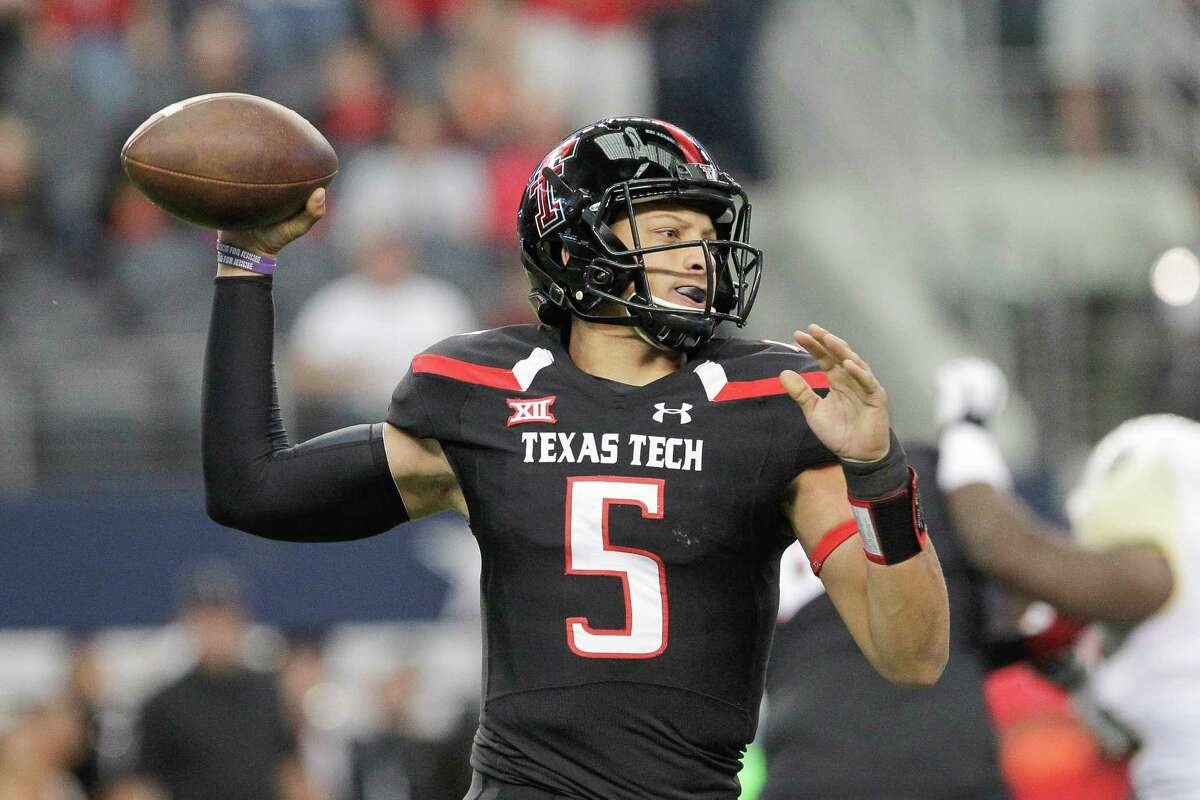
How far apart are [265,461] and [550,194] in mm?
686

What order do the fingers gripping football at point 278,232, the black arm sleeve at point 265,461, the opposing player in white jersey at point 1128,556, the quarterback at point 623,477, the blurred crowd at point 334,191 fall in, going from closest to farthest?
the quarterback at point 623,477
the black arm sleeve at point 265,461
the fingers gripping football at point 278,232
the opposing player in white jersey at point 1128,556
the blurred crowd at point 334,191

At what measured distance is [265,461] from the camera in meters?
3.29

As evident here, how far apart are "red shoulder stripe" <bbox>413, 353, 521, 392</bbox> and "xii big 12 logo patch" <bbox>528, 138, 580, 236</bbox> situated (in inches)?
11.0

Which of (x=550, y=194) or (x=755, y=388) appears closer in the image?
(x=755, y=388)

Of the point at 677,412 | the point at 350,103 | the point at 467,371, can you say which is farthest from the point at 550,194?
the point at 350,103

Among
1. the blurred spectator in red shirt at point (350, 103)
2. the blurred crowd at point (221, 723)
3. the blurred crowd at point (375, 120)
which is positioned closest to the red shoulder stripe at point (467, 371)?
the blurred crowd at point (221, 723)

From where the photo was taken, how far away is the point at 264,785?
25.8 ft

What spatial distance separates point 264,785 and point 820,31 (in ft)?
16.5

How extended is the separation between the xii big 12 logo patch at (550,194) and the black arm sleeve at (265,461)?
18.5 inches

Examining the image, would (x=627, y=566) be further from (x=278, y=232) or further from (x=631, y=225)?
(x=278, y=232)

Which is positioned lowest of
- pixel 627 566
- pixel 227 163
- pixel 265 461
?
pixel 627 566

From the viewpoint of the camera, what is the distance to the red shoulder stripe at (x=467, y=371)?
3211mm

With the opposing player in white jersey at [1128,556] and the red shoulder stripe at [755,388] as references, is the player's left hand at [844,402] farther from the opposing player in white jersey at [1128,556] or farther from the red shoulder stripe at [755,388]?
the opposing player in white jersey at [1128,556]

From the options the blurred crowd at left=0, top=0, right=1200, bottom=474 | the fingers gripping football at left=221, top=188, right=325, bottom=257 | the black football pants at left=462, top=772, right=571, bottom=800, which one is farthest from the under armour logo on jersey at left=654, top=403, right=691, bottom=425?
the blurred crowd at left=0, top=0, right=1200, bottom=474
